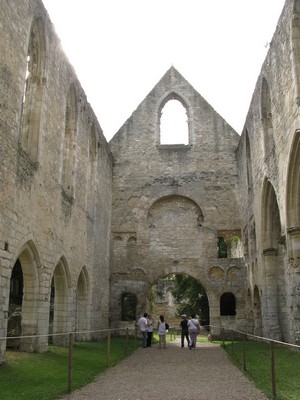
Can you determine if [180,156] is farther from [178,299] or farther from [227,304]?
[178,299]

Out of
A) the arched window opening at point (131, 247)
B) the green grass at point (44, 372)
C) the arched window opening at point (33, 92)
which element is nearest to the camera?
the green grass at point (44, 372)

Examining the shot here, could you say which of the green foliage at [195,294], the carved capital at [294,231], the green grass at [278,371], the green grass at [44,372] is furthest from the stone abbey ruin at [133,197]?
the green foliage at [195,294]

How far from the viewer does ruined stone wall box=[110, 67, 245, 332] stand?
19141mm

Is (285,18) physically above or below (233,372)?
above

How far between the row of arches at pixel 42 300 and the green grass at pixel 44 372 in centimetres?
78

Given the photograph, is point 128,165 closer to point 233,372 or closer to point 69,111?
point 69,111

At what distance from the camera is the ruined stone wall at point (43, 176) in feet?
29.1

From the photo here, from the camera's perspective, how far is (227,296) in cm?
1905

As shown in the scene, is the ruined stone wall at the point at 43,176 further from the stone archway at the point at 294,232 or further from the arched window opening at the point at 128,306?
the stone archway at the point at 294,232

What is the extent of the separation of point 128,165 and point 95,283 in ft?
20.6

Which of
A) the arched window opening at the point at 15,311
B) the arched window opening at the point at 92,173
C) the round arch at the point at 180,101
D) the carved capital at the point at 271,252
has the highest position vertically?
the round arch at the point at 180,101

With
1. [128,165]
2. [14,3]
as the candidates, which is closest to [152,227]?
[128,165]

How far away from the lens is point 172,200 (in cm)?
2030

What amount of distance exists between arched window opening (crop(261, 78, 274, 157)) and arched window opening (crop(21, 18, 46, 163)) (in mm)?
7018
